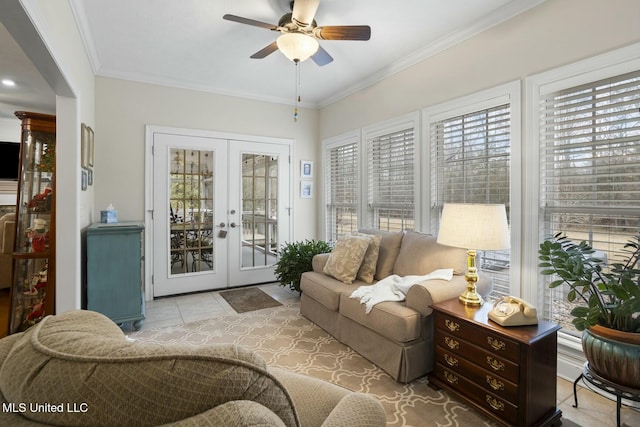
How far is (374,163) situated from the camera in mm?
4043

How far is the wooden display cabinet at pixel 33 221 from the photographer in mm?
2771

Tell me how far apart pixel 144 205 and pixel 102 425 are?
12.9 feet

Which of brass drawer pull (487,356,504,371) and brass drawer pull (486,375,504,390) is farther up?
brass drawer pull (487,356,504,371)

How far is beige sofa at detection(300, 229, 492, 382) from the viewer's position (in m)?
2.19

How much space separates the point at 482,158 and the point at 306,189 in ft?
9.14

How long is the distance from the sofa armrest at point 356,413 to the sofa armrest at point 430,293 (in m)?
1.34

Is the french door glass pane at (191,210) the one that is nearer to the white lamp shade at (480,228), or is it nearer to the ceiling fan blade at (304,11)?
the ceiling fan blade at (304,11)

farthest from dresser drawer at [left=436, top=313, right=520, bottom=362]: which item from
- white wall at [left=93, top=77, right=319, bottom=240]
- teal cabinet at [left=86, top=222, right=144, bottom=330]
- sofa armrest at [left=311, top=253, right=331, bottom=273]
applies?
white wall at [left=93, top=77, right=319, bottom=240]

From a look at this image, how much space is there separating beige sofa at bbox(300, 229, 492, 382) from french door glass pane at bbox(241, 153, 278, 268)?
1562 mm

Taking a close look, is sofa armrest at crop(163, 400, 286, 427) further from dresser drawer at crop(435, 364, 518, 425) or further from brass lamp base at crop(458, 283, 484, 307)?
brass lamp base at crop(458, 283, 484, 307)

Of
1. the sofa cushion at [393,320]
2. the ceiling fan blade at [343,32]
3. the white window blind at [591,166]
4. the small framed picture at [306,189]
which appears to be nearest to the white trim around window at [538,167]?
the white window blind at [591,166]

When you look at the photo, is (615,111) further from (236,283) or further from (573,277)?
(236,283)

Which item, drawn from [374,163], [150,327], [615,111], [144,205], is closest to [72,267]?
[150,327]

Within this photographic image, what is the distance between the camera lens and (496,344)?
178cm
